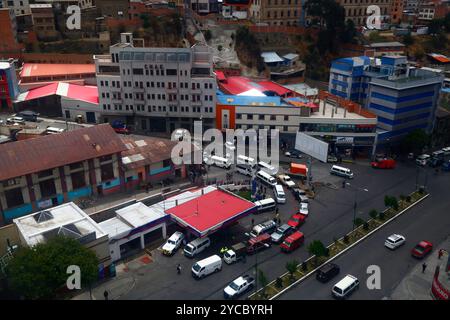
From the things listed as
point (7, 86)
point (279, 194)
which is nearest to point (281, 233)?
point (279, 194)

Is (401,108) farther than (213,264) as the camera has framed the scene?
Yes

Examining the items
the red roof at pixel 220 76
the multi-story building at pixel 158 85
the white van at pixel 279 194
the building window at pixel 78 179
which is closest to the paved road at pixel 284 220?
the white van at pixel 279 194

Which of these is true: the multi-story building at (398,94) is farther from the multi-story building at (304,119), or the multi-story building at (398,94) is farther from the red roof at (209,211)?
the red roof at (209,211)

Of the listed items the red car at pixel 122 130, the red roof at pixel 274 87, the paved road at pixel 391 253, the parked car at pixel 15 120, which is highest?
the red roof at pixel 274 87

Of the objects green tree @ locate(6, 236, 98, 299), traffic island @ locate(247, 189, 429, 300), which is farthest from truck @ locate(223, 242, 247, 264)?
green tree @ locate(6, 236, 98, 299)

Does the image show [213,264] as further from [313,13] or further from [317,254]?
[313,13]

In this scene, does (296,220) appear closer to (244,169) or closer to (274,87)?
(244,169)

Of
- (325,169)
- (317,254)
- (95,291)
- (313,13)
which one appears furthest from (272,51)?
(95,291)
